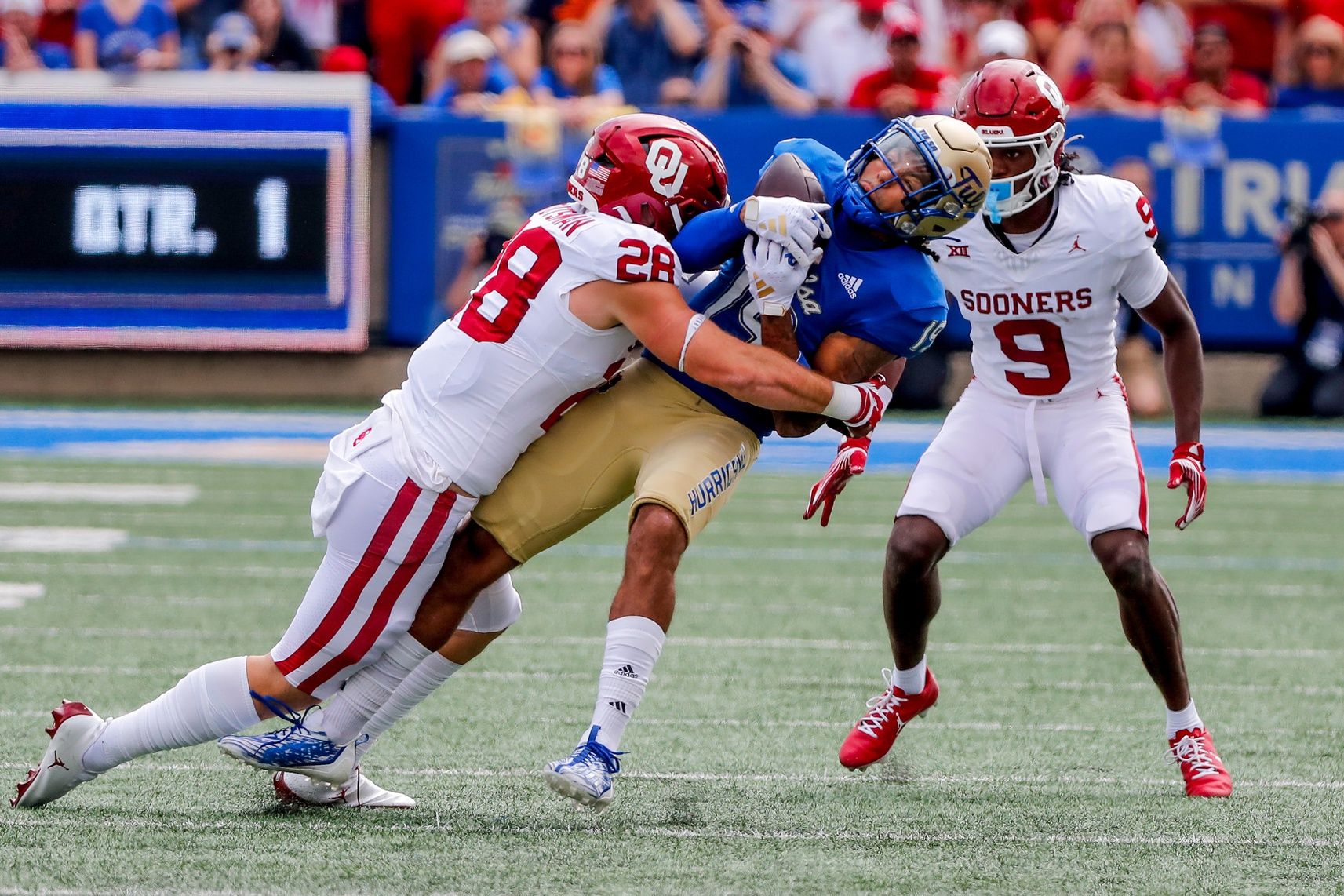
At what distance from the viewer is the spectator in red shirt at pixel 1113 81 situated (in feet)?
37.4

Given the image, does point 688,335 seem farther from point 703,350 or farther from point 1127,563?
point 1127,563

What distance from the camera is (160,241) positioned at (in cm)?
1091

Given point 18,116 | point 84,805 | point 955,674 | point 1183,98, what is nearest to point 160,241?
point 18,116

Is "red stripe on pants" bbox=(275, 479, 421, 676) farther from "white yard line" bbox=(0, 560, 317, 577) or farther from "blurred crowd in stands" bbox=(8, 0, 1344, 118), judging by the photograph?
"blurred crowd in stands" bbox=(8, 0, 1344, 118)

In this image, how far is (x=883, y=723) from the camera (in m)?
4.32

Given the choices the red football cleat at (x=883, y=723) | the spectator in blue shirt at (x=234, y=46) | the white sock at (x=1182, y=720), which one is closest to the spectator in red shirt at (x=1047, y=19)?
the spectator in blue shirt at (x=234, y=46)

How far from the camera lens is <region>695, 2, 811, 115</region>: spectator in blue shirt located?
11539mm

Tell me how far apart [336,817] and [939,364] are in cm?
775

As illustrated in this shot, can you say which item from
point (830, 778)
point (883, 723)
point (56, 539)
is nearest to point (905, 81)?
point (56, 539)

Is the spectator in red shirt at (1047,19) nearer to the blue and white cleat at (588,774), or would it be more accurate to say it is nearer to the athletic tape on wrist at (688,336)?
the athletic tape on wrist at (688,336)

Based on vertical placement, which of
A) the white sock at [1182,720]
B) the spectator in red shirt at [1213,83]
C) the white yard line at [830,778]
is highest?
the white sock at [1182,720]

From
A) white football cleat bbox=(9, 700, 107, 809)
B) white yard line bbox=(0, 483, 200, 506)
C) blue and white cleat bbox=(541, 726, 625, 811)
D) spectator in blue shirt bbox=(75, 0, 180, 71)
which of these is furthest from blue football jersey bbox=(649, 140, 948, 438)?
spectator in blue shirt bbox=(75, 0, 180, 71)

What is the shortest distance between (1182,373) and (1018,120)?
68cm

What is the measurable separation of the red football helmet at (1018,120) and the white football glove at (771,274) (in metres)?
0.81
